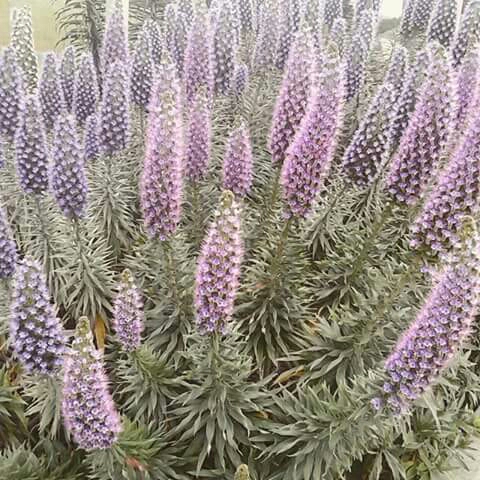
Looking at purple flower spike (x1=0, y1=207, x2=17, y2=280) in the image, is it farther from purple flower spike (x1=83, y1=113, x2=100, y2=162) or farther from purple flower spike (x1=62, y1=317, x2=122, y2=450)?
purple flower spike (x1=83, y1=113, x2=100, y2=162)

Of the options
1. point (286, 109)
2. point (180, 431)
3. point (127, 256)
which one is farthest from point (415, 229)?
point (127, 256)

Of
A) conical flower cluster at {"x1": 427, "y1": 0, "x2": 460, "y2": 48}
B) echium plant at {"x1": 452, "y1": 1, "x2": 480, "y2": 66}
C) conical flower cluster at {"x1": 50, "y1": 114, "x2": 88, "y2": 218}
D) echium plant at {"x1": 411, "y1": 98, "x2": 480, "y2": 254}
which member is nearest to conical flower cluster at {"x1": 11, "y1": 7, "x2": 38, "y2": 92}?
conical flower cluster at {"x1": 50, "y1": 114, "x2": 88, "y2": 218}

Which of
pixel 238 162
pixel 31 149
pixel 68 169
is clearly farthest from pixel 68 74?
pixel 238 162

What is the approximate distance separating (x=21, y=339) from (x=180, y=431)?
4.75ft

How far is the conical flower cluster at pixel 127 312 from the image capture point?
3145 millimetres

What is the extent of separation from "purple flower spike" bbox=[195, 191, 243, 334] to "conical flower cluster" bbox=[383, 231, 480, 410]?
0.95 metres

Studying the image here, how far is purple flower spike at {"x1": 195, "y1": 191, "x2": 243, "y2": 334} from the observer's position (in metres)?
2.82

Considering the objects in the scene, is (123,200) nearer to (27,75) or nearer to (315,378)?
(27,75)

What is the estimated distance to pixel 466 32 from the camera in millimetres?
5707

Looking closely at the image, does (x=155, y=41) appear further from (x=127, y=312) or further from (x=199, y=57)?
(x=127, y=312)

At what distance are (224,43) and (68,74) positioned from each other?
1.70 meters

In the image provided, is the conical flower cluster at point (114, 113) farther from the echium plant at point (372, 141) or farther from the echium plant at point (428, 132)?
the echium plant at point (428, 132)

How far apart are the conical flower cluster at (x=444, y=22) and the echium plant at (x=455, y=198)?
389 cm

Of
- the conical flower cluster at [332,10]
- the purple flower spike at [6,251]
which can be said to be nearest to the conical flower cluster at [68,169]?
the purple flower spike at [6,251]
